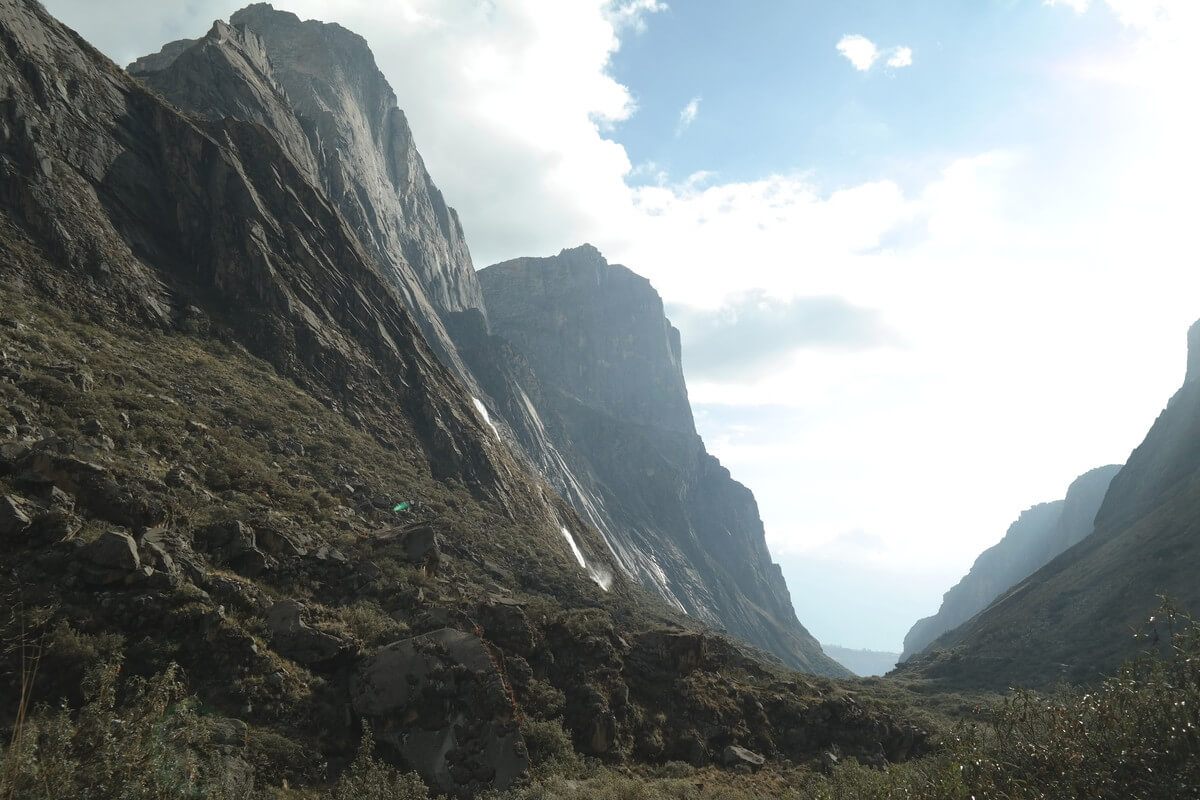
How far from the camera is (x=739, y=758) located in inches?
711

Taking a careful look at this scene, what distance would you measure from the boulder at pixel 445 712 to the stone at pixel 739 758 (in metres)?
6.98

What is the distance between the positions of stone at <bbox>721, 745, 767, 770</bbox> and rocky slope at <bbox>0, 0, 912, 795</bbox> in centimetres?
48

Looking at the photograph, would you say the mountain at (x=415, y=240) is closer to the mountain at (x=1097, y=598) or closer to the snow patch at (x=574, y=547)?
the snow patch at (x=574, y=547)

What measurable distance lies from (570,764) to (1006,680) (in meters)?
58.4

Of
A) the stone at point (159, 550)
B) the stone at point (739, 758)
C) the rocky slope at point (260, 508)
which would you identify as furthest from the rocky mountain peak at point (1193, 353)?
the stone at point (159, 550)

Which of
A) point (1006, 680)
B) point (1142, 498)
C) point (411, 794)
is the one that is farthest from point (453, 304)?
point (411, 794)

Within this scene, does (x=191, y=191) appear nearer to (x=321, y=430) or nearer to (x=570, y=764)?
(x=321, y=430)

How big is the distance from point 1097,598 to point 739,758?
63352 mm

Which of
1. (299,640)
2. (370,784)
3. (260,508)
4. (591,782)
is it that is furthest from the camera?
(260,508)

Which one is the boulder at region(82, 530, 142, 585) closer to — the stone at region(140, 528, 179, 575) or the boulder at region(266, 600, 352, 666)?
the stone at region(140, 528, 179, 575)

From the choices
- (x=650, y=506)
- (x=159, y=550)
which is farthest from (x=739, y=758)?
(x=650, y=506)

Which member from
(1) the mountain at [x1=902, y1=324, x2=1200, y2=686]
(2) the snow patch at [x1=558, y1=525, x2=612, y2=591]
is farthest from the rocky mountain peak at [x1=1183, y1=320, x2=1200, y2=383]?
(2) the snow patch at [x1=558, y1=525, x2=612, y2=591]

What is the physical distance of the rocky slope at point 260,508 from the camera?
1262 centimetres

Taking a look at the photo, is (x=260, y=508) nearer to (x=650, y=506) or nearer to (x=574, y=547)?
Answer: (x=574, y=547)
